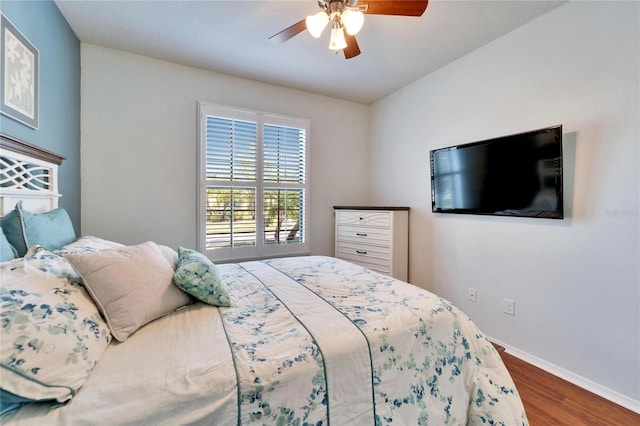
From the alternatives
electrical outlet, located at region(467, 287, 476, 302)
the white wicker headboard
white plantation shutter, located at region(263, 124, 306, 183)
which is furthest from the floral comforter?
white plantation shutter, located at region(263, 124, 306, 183)

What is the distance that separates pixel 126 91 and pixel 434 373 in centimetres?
322

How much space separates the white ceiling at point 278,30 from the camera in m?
1.94

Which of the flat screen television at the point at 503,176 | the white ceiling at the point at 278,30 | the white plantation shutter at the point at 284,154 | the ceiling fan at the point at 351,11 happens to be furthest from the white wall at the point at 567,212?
the white plantation shutter at the point at 284,154

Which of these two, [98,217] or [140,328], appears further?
[98,217]

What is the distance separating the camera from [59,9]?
1.94 meters

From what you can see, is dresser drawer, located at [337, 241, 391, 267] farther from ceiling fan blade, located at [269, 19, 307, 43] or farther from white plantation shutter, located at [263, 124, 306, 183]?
ceiling fan blade, located at [269, 19, 307, 43]

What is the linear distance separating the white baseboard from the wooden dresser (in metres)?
1.15

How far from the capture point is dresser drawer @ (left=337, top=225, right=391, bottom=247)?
297 centimetres

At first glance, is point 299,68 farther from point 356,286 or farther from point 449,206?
point 356,286

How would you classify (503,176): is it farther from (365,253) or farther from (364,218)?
(365,253)

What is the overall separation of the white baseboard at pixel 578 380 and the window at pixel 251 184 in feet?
7.45

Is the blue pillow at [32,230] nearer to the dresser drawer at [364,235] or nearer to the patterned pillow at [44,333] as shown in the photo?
the patterned pillow at [44,333]

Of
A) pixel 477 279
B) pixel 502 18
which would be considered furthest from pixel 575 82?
pixel 477 279

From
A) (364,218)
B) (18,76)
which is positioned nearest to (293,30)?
(18,76)
